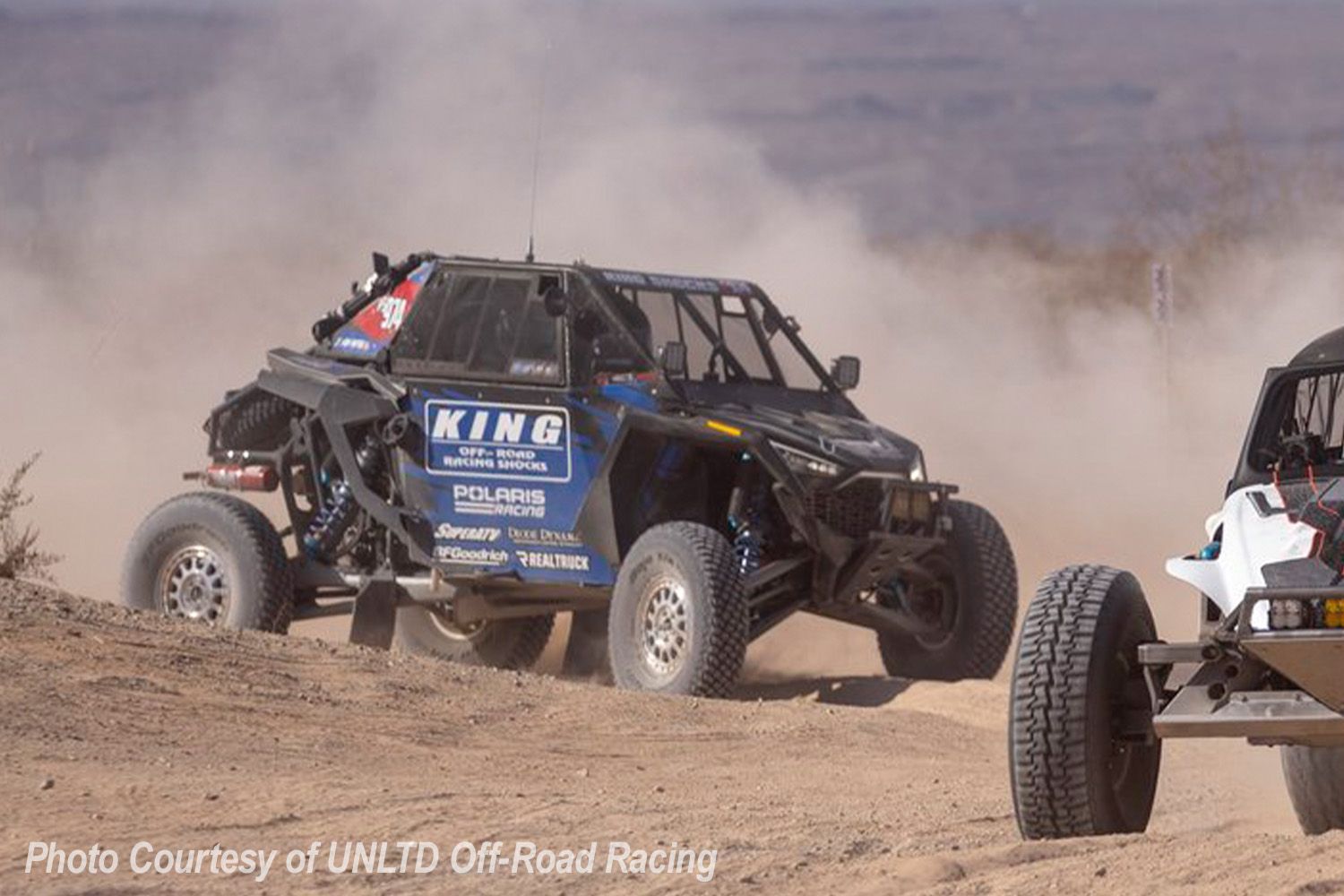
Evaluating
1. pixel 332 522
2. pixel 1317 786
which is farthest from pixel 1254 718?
pixel 332 522

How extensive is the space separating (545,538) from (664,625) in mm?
1037

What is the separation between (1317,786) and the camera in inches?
393

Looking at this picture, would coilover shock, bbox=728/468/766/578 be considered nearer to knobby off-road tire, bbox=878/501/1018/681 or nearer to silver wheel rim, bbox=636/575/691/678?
silver wheel rim, bbox=636/575/691/678

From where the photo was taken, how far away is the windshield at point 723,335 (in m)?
15.7

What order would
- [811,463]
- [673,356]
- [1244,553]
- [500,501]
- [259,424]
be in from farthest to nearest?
1. [259,424]
2. [500,501]
3. [673,356]
4. [811,463]
5. [1244,553]

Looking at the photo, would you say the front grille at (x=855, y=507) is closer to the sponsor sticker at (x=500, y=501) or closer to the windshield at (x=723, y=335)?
the windshield at (x=723, y=335)

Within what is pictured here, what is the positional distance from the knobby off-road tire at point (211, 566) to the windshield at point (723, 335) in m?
2.10

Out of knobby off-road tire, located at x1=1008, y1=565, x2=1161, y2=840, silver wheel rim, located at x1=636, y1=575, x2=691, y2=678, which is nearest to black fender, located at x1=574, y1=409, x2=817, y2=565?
silver wheel rim, located at x1=636, y1=575, x2=691, y2=678

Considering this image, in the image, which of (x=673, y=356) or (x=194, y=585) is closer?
(x=673, y=356)

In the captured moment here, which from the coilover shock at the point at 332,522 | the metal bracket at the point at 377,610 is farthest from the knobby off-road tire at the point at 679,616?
the coilover shock at the point at 332,522

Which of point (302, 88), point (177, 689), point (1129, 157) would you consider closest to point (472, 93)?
point (302, 88)

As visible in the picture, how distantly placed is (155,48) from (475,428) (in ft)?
147

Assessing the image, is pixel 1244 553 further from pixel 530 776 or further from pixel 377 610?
pixel 377 610

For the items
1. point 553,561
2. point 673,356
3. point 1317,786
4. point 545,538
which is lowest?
point 1317,786
